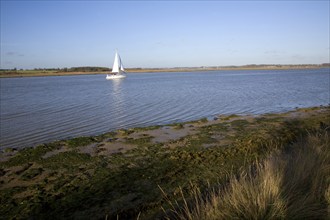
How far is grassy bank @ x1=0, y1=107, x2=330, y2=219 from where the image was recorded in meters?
5.90

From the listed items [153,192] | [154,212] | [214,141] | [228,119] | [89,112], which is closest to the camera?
[154,212]

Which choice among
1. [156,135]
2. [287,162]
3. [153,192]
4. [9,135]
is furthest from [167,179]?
[9,135]

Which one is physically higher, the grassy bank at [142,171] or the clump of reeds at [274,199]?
the clump of reeds at [274,199]

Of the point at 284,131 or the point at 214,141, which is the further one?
the point at 284,131

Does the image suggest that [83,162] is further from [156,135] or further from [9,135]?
[9,135]

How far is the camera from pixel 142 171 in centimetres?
822

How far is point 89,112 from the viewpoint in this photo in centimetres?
2070

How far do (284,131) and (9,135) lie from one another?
13.1 metres

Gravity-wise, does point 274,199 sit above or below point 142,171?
above

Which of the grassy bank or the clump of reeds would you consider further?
the grassy bank

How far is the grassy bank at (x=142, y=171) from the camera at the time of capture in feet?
19.4

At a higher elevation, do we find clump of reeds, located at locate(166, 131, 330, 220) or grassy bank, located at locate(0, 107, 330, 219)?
clump of reeds, located at locate(166, 131, 330, 220)

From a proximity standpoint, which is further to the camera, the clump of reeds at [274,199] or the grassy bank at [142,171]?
the grassy bank at [142,171]

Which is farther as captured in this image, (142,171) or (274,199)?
(142,171)
